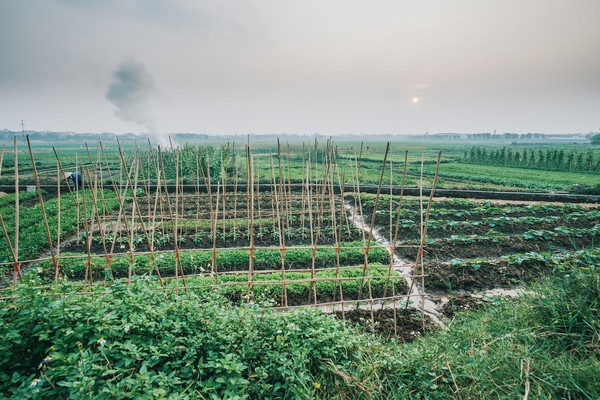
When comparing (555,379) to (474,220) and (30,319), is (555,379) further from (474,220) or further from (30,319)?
(474,220)

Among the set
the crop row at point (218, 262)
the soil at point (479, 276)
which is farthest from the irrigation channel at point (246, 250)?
the soil at point (479, 276)

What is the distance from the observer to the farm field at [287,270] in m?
2.80

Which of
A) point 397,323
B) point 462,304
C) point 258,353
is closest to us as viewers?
point 258,353

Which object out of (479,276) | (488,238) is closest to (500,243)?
(488,238)

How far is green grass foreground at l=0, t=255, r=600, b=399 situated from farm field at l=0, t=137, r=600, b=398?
3cm

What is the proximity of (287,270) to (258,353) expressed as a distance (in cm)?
367

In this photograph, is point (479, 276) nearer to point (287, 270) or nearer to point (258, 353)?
point (287, 270)

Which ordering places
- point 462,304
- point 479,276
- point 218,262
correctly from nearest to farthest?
point 462,304
point 479,276
point 218,262

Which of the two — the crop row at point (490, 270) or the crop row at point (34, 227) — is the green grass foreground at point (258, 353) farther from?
the crop row at point (34, 227)

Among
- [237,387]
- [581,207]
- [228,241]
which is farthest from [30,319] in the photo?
[581,207]

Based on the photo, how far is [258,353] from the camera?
303cm

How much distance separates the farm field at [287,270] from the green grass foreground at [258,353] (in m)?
0.03

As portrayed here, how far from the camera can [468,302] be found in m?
6.41

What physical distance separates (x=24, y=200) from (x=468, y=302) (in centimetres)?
1999
